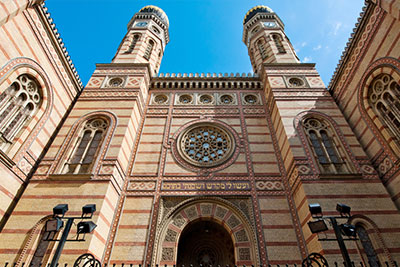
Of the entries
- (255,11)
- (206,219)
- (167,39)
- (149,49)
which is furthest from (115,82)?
(255,11)

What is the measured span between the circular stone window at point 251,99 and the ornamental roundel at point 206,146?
206cm

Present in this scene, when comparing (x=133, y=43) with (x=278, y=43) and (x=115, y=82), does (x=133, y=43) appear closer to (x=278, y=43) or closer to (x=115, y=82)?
(x=115, y=82)

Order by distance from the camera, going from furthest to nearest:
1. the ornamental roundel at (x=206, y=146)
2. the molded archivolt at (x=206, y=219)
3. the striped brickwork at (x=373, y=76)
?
the ornamental roundel at (x=206, y=146)
the striped brickwork at (x=373, y=76)
the molded archivolt at (x=206, y=219)

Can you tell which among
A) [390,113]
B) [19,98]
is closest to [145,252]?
[19,98]

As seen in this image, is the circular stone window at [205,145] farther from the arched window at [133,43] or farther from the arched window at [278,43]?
the arched window at [278,43]

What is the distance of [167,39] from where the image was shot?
15.6 metres

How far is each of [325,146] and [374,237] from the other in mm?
3192

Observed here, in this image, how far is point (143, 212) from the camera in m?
7.18

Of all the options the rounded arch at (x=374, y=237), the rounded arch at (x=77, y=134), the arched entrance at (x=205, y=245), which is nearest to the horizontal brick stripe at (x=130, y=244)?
the arched entrance at (x=205, y=245)

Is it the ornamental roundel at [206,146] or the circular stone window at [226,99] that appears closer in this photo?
the ornamental roundel at [206,146]

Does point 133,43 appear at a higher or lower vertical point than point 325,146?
higher

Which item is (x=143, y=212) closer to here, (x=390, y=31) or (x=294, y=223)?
(x=294, y=223)

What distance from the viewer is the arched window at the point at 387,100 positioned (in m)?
6.94

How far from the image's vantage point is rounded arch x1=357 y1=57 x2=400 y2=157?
6.75 meters
